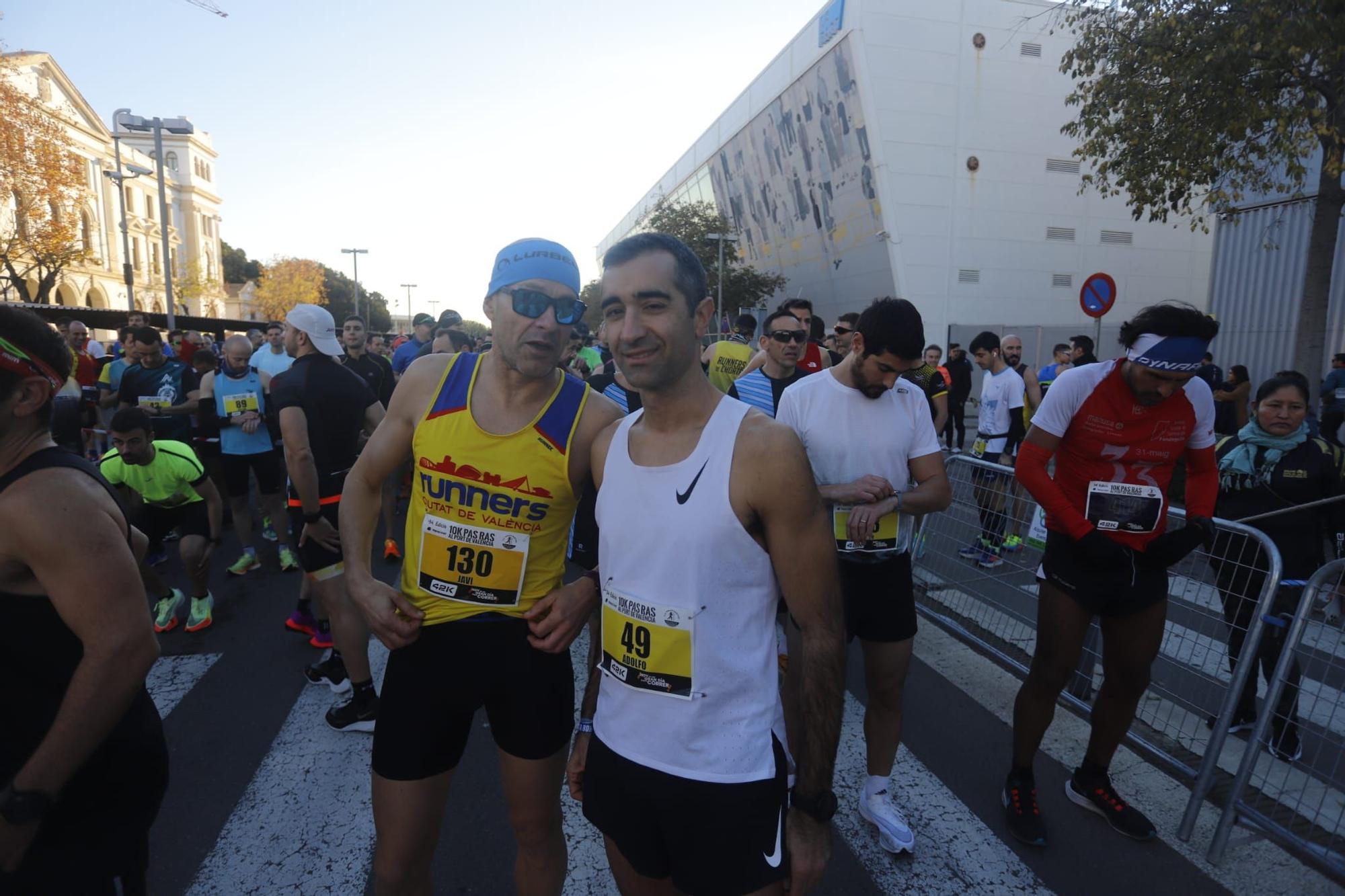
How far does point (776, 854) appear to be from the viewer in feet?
5.45

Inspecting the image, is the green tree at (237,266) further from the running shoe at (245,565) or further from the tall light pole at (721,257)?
the running shoe at (245,565)

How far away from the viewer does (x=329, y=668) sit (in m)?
4.48

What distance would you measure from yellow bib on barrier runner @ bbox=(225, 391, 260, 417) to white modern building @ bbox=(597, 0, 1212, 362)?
86.0ft

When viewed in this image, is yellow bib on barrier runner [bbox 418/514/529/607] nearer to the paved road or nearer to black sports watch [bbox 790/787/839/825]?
black sports watch [bbox 790/787/839/825]

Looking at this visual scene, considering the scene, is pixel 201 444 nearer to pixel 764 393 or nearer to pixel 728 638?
pixel 764 393

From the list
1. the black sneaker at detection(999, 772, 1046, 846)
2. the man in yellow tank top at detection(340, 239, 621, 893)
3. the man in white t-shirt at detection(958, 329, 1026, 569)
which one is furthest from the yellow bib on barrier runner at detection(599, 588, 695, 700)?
the man in white t-shirt at detection(958, 329, 1026, 569)

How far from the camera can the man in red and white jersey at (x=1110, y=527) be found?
2.98 metres

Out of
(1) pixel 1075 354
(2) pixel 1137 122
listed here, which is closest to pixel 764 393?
(1) pixel 1075 354

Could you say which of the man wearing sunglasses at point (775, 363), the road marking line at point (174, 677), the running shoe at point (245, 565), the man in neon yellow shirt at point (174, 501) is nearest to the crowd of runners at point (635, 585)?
the man wearing sunglasses at point (775, 363)

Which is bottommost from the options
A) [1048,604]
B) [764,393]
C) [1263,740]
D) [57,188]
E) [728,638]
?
[1263,740]

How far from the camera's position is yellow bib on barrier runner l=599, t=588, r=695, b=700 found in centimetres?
171

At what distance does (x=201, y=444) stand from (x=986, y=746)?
7.55 meters

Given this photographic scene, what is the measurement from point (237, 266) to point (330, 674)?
114 m

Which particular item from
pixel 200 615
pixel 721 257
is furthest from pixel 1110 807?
pixel 721 257
